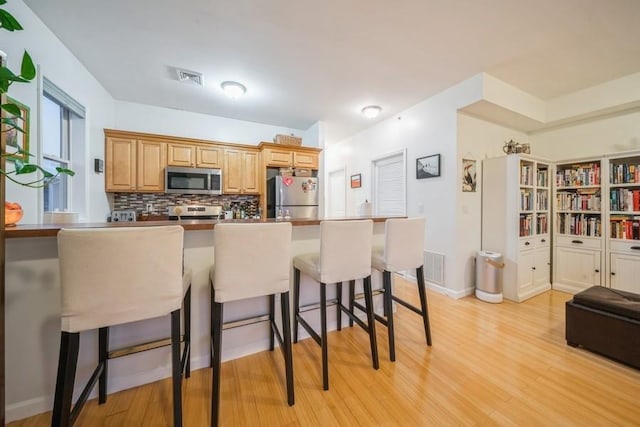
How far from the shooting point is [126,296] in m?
1.10

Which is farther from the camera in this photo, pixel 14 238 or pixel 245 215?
pixel 245 215

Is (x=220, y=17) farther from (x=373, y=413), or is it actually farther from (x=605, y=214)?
(x=605, y=214)

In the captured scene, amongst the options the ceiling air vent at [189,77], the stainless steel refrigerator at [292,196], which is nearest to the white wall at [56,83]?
the ceiling air vent at [189,77]

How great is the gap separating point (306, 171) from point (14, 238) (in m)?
3.42

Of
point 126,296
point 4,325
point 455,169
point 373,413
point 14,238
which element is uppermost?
point 455,169

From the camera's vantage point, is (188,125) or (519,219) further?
(188,125)

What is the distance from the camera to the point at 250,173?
4125 millimetres

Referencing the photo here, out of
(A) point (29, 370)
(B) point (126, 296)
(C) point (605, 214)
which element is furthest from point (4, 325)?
(C) point (605, 214)

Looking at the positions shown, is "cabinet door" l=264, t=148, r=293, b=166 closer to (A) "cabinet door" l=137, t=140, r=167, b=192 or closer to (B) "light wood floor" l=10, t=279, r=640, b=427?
(A) "cabinet door" l=137, t=140, r=167, b=192

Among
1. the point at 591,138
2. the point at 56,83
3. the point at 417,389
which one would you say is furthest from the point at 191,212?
the point at 591,138

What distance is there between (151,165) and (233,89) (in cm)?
174

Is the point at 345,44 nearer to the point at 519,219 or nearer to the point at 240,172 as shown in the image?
the point at 240,172

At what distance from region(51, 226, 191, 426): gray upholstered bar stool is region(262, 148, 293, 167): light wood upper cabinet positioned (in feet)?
9.86

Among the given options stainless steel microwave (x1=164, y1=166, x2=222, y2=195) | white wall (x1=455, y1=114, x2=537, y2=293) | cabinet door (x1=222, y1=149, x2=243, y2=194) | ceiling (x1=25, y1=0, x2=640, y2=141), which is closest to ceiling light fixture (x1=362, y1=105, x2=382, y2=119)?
ceiling (x1=25, y1=0, x2=640, y2=141)
